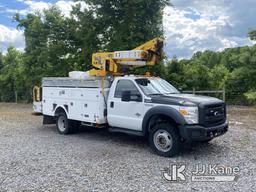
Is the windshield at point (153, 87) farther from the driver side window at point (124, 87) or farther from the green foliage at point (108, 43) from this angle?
the green foliage at point (108, 43)

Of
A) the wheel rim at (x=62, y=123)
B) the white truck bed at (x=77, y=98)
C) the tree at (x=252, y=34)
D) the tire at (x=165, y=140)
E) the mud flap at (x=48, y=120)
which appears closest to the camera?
the tire at (x=165, y=140)

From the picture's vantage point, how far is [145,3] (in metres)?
15.3

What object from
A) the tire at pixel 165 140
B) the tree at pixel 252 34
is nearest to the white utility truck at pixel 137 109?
the tire at pixel 165 140

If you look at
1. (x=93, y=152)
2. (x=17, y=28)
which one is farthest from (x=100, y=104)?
(x=17, y=28)

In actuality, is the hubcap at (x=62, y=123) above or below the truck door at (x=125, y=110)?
below

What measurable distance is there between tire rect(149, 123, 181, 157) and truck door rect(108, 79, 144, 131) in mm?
521

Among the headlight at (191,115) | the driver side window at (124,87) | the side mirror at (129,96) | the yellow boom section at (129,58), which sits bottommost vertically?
the headlight at (191,115)

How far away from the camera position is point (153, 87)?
7883 mm

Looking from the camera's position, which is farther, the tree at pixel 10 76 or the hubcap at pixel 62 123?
the tree at pixel 10 76

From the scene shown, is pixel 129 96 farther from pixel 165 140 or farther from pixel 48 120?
pixel 48 120

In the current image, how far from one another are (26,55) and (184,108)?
52.6 ft

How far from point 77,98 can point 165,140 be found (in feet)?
11.0

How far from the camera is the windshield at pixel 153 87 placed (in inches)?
302

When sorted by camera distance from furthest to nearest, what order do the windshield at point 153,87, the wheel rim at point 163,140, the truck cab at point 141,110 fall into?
1. the windshield at point 153,87
2. the wheel rim at point 163,140
3. the truck cab at point 141,110
